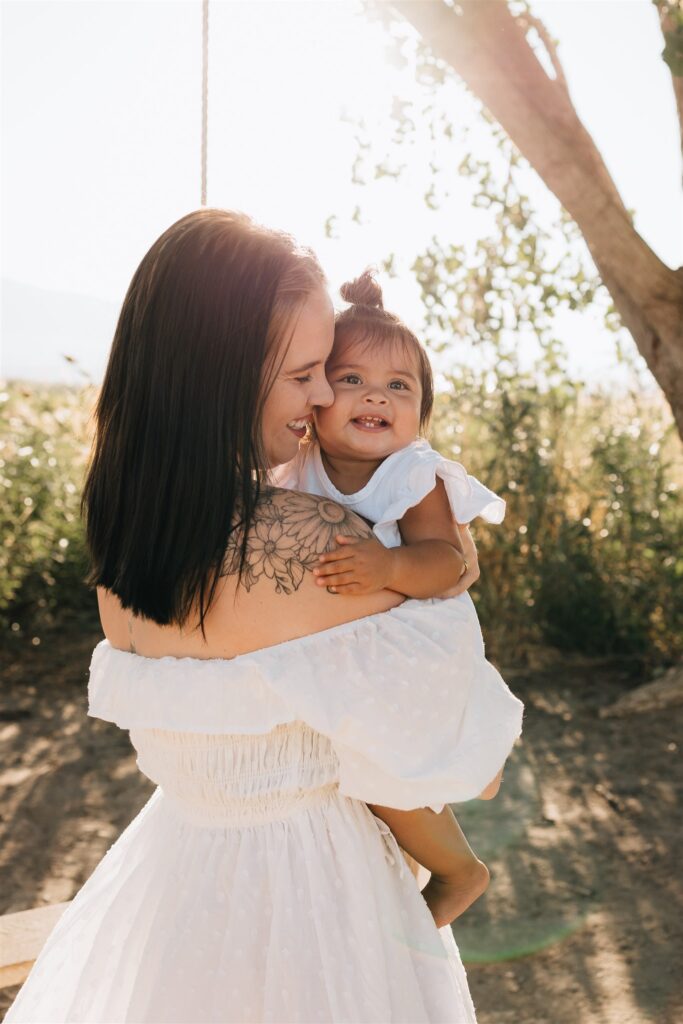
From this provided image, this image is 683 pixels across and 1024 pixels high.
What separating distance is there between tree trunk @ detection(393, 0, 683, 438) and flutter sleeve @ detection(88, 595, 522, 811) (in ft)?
8.69

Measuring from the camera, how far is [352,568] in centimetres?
Answer: 146

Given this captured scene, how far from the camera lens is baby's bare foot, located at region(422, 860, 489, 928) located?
1698 millimetres

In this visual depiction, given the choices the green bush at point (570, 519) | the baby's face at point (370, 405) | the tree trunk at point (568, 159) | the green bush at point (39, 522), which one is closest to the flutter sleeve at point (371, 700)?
the baby's face at point (370, 405)

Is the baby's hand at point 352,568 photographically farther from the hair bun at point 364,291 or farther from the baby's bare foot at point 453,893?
the hair bun at point 364,291

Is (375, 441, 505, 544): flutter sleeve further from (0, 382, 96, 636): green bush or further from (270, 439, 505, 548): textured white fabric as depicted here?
(0, 382, 96, 636): green bush

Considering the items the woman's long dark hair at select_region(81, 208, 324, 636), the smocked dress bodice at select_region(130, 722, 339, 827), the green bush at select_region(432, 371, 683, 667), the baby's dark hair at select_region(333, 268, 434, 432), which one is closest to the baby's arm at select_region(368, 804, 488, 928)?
the smocked dress bodice at select_region(130, 722, 339, 827)

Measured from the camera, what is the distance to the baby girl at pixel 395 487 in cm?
157

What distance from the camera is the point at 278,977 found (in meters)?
1.47

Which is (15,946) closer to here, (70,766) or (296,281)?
(296,281)

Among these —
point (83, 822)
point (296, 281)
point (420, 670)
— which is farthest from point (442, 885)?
point (83, 822)

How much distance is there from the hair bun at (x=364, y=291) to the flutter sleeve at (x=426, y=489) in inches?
15.4

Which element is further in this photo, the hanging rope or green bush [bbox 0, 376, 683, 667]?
green bush [bbox 0, 376, 683, 667]

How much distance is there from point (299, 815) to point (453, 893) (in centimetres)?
33

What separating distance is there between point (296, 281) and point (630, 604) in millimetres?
4518
